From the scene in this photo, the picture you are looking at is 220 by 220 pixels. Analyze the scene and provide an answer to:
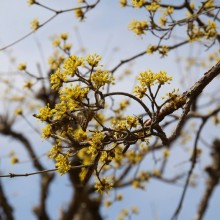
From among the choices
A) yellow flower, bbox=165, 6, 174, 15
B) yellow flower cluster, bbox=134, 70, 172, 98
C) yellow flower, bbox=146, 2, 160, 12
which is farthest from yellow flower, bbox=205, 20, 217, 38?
yellow flower cluster, bbox=134, 70, 172, 98

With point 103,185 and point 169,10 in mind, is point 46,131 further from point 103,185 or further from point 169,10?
point 169,10

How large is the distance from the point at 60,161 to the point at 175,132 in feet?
2.72

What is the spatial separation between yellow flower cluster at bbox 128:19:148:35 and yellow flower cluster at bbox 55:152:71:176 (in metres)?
1.66

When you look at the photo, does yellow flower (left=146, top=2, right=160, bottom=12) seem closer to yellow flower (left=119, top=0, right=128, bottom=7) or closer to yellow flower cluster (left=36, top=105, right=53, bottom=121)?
yellow flower (left=119, top=0, right=128, bottom=7)

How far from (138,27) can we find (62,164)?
1735 millimetres

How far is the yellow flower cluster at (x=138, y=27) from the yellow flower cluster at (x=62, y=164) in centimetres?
166

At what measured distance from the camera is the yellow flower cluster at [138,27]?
3.48m

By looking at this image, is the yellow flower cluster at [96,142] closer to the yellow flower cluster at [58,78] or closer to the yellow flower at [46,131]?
the yellow flower at [46,131]

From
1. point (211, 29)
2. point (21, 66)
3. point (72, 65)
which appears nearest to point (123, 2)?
point (211, 29)

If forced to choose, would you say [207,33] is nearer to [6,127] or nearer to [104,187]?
[104,187]

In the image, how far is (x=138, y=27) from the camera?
3.50 meters

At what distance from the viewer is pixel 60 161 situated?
2.32m

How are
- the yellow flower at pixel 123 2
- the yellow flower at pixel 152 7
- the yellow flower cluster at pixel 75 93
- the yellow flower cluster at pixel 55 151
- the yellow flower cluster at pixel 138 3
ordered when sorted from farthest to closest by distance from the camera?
the yellow flower at pixel 123 2 < the yellow flower cluster at pixel 138 3 < the yellow flower at pixel 152 7 < the yellow flower cluster at pixel 55 151 < the yellow flower cluster at pixel 75 93

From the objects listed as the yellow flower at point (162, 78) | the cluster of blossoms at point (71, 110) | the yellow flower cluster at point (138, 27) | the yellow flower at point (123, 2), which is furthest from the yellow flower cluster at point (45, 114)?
the yellow flower at point (123, 2)
